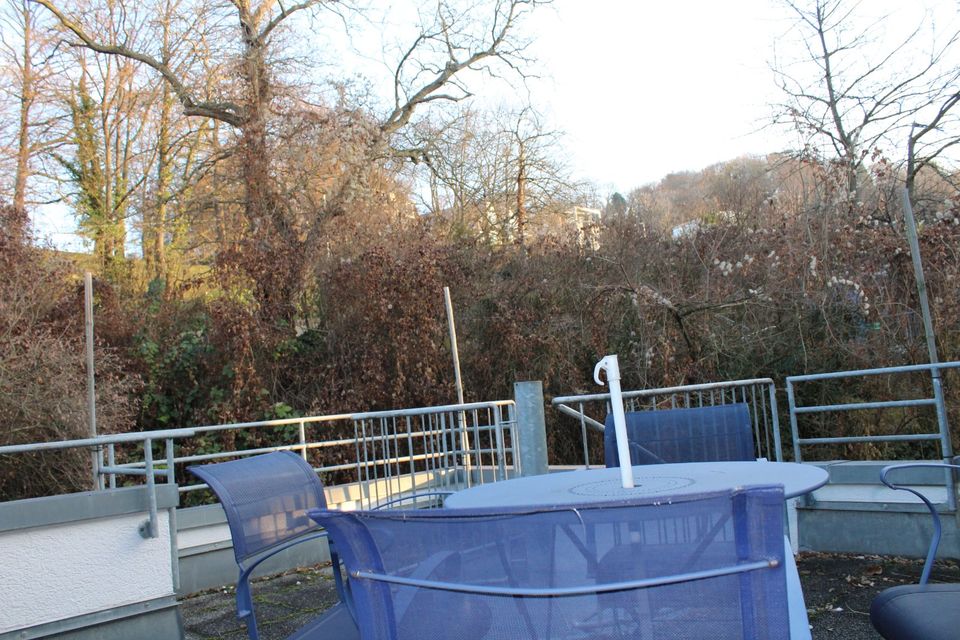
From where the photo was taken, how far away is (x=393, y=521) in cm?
152

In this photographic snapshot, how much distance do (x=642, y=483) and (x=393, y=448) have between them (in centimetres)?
635

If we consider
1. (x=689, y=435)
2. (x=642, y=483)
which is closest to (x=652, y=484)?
(x=642, y=483)

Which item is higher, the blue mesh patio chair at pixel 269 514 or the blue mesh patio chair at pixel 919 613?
the blue mesh patio chair at pixel 269 514

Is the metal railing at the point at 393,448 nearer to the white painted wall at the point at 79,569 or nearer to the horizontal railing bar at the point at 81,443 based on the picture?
the horizontal railing bar at the point at 81,443

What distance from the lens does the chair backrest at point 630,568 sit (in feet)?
4.49

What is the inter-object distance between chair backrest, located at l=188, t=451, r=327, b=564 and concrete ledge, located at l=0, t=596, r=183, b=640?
1.60 m

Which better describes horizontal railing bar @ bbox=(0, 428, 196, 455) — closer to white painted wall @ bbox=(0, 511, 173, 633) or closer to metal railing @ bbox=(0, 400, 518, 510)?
white painted wall @ bbox=(0, 511, 173, 633)

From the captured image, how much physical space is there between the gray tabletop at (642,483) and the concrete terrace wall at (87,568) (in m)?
2.03

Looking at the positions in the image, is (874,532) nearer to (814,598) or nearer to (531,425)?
(814,598)

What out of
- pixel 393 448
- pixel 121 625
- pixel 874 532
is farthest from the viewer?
pixel 393 448

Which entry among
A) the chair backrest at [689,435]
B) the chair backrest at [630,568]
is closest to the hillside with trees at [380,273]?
the chair backrest at [689,435]

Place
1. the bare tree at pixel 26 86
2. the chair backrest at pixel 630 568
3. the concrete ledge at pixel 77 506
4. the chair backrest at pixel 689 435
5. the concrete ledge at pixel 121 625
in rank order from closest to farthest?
the chair backrest at pixel 630 568 < the concrete ledge at pixel 77 506 < the concrete ledge at pixel 121 625 < the chair backrest at pixel 689 435 < the bare tree at pixel 26 86

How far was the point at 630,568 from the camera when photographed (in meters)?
1.38

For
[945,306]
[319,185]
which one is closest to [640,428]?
[945,306]
